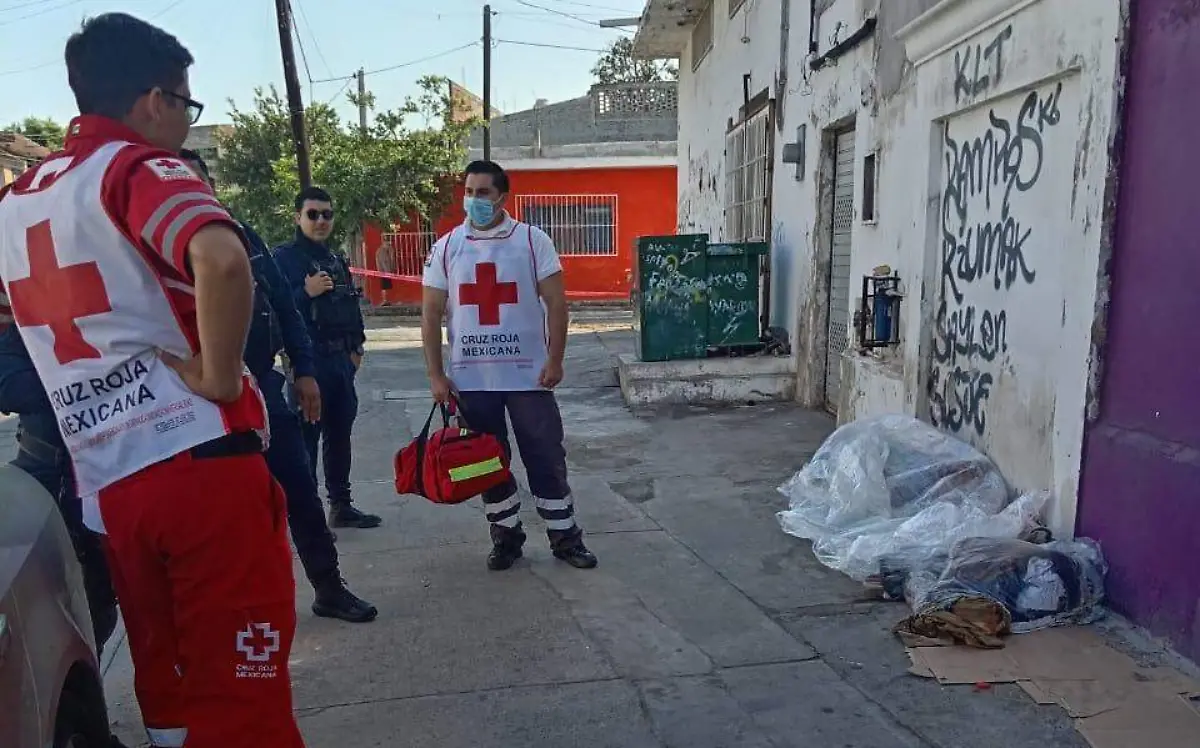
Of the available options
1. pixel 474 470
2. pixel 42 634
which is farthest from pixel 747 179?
pixel 42 634

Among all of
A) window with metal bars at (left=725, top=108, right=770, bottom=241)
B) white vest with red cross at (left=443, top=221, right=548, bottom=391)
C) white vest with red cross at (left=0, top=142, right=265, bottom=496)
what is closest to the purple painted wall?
white vest with red cross at (left=443, top=221, right=548, bottom=391)

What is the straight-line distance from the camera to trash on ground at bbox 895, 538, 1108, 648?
3.35m

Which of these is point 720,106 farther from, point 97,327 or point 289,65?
point 97,327

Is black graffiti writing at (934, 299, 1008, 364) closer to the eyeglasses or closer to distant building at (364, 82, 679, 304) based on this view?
the eyeglasses

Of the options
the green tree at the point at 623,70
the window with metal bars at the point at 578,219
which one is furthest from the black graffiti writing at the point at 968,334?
the green tree at the point at 623,70

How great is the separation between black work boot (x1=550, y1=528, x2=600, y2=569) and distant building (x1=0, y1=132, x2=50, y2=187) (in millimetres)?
20401

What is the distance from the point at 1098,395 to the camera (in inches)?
138

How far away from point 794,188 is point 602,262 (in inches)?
523

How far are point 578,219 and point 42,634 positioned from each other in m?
20.1

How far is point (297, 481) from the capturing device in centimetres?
344

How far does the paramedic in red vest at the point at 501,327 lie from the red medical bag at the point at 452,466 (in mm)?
207

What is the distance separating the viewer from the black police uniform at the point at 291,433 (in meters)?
3.20

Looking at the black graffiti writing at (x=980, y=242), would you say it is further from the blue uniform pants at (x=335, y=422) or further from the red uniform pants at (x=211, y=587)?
the red uniform pants at (x=211, y=587)

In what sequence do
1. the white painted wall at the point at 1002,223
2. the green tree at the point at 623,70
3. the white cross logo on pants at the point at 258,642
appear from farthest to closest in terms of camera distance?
1. the green tree at the point at 623,70
2. the white painted wall at the point at 1002,223
3. the white cross logo on pants at the point at 258,642
